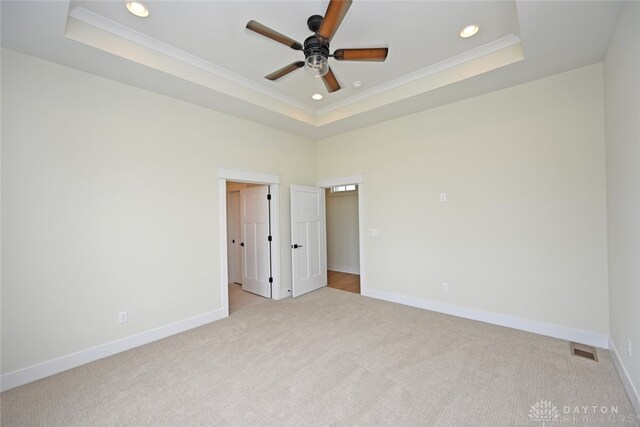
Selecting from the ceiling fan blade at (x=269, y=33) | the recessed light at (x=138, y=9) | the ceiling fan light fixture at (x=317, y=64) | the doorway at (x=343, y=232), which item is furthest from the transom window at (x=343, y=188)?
the recessed light at (x=138, y=9)

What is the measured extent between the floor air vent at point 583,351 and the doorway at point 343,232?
13.2 feet

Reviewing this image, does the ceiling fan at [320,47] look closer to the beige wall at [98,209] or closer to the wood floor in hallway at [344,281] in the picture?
the beige wall at [98,209]

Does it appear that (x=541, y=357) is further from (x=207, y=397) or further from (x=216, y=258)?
(x=216, y=258)

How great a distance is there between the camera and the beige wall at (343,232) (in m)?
6.80

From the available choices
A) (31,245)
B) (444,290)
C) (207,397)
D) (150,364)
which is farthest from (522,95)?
(31,245)

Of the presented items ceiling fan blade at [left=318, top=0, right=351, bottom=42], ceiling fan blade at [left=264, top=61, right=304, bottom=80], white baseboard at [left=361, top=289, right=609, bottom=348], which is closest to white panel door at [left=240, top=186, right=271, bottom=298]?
white baseboard at [left=361, top=289, right=609, bottom=348]

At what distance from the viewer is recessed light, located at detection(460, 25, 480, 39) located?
2572 mm

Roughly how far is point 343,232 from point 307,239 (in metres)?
2.16

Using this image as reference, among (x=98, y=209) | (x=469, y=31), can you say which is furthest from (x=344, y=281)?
(x=469, y=31)

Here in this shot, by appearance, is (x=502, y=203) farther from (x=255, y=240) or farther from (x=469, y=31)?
(x=255, y=240)

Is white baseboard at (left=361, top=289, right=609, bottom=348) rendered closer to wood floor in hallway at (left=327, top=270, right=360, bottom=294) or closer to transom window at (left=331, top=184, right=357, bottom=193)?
wood floor in hallway at (left=327, top=270, right=360, bottom=294)

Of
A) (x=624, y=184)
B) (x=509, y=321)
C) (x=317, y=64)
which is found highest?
(x=317, y=64)

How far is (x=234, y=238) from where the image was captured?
5867 millimetres

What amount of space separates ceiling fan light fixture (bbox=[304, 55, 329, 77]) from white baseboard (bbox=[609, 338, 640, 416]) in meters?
3.36
